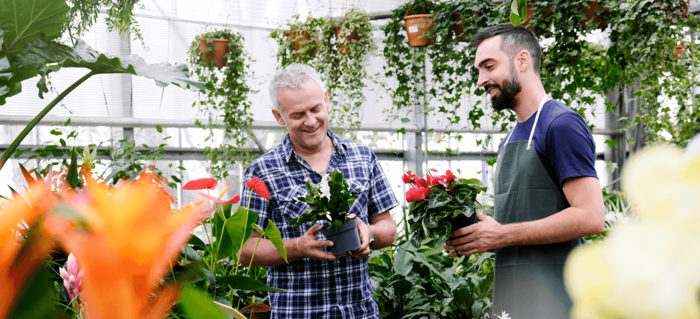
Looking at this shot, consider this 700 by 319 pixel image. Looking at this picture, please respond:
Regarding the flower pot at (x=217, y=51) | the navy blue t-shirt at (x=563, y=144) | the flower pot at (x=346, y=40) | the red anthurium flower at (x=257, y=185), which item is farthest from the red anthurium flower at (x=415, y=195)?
the flower pot at (x=217, y=51)

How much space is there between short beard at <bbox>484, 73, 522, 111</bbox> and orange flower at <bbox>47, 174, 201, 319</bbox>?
1.31 m

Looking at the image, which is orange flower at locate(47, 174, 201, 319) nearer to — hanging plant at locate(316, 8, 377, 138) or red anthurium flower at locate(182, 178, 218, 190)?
red anthurium flower at locate(182, 178, 218, 190)

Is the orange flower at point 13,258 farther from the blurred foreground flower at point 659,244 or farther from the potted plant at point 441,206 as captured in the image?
the potted plant at point 441,206

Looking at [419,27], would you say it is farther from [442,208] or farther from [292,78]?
[442,208]

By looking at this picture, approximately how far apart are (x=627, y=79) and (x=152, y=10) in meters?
3.46

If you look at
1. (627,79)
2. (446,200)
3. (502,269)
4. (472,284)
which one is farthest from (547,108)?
(627,79)

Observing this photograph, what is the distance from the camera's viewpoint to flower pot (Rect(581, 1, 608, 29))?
2791mm

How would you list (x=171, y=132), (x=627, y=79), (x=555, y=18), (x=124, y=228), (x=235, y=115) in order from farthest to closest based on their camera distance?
(x=171, y=132) < (x=235, y=115) < (x=627, y=79) < (x=555, y=18) < (x=124, y=228)

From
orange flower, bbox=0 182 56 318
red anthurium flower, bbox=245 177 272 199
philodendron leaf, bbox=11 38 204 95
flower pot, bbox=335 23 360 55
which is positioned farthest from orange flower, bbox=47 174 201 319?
flower pot, bbox=335 23 360 55

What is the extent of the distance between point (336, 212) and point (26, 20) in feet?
2.82

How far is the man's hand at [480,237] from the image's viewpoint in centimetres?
134

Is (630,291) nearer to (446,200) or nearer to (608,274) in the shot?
(608,274)

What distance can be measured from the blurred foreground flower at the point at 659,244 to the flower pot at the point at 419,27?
3.16 meters

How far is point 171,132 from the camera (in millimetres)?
4758
